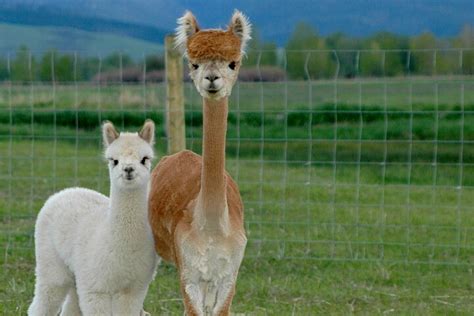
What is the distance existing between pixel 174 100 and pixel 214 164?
154 inches

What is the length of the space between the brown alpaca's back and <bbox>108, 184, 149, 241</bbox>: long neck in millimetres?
148

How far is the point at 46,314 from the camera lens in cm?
646

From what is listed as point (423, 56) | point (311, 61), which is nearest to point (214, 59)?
point (423, 56)

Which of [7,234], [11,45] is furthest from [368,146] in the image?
[7,234]

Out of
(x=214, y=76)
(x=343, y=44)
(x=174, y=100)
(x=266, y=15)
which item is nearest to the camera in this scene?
(x=214, y=76)

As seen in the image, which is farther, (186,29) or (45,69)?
(45,69)

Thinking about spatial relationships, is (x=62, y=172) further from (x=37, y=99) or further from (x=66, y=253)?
(x=66, y=253)

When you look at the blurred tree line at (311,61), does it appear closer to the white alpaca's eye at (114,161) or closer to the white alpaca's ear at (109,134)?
the white alpaca's ear at (109,134)

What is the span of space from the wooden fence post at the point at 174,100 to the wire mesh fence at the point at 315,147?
340 millimetres

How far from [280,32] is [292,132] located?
1238 mm

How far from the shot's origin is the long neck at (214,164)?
5422 millimetres

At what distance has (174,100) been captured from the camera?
30.7 ft

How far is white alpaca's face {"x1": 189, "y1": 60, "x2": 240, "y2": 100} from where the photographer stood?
203 inches

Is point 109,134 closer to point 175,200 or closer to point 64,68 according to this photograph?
point 175,200
